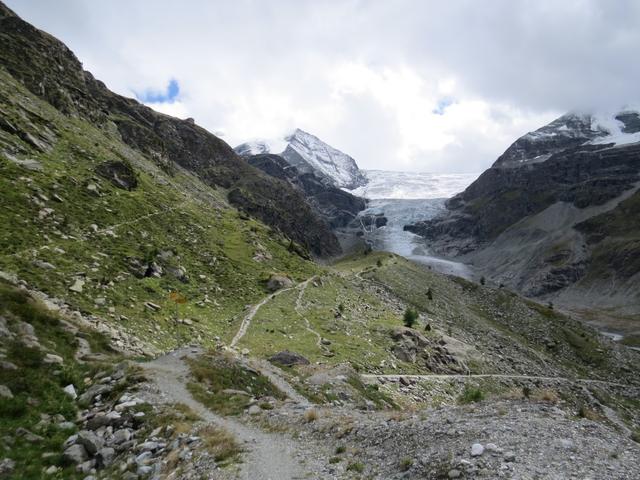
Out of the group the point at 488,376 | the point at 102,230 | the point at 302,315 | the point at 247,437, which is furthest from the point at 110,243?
the point at 488,376

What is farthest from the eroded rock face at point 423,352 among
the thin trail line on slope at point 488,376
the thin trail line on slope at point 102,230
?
the thin trail line on slope at point 102,230

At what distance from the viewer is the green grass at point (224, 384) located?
22.0m

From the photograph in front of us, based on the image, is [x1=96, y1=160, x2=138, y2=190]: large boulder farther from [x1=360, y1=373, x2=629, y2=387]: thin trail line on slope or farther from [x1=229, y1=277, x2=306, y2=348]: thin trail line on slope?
[x1=360, y1=373, x2=629, y2=387]: thin trail line on slope

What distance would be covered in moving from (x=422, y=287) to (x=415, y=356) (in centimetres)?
7878

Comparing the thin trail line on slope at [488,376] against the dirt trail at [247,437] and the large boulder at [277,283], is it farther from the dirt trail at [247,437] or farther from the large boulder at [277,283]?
→ the large boulder at [277,283]

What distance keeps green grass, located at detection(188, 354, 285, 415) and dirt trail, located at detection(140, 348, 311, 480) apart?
0.60m

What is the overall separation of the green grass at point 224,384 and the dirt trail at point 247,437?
0.60 m

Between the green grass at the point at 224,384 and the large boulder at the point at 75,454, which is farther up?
the large boulder at the point at 75,454

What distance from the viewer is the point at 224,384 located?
24.7 meters

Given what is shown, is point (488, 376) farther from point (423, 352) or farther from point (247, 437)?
point (247, 437)

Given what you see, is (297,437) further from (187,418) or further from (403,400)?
(403,400)

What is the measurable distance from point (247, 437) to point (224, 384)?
285 inches

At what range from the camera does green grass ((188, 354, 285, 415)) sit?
22.0 meters

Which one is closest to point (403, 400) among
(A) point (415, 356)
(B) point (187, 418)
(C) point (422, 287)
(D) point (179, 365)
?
(A) point (415, 356)
